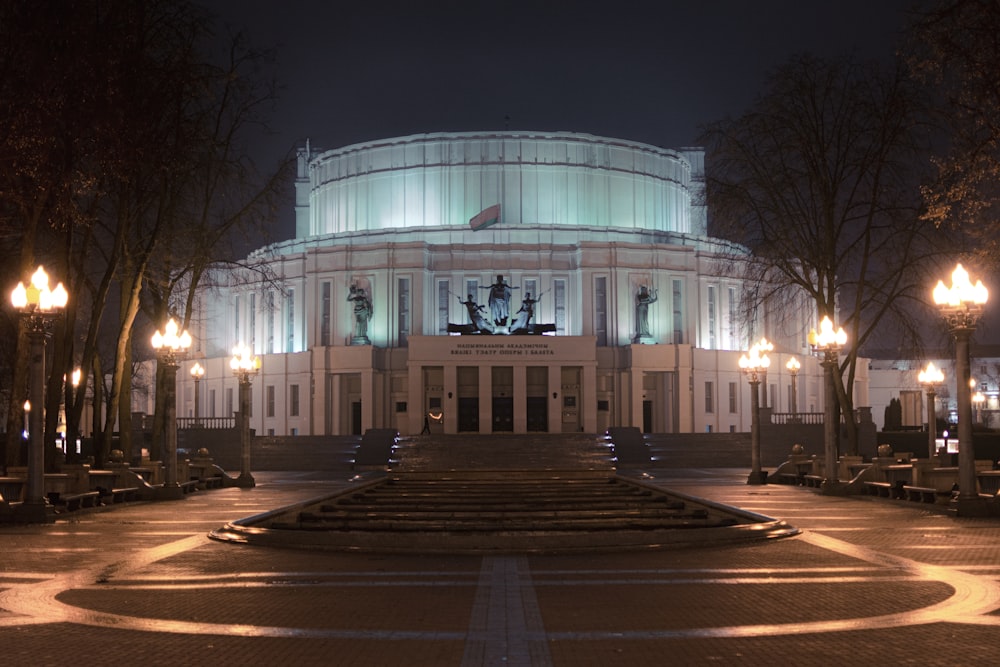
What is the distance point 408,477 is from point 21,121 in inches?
641

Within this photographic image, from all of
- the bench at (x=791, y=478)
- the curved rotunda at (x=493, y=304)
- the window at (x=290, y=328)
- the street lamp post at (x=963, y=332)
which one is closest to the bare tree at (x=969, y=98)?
the street lamp post at (x=963, y=332)

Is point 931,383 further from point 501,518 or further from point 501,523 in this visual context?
point 501,523

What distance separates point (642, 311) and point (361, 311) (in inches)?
698

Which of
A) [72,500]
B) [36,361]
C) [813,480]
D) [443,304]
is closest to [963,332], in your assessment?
[813,480]

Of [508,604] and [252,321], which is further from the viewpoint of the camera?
[252,321]

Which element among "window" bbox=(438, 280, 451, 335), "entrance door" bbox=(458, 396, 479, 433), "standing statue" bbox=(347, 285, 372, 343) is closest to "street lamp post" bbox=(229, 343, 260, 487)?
"entrance door" bbox=(458, 396, 479, 433)

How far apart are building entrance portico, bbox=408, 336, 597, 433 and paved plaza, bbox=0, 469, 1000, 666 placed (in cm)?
5048

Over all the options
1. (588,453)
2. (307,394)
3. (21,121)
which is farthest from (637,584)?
(307,394)

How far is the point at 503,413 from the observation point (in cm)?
7300

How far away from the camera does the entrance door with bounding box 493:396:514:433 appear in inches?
2862

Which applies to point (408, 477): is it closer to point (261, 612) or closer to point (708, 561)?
point (708, 561)

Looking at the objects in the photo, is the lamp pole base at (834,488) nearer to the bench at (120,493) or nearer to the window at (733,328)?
the bench at (120,493)

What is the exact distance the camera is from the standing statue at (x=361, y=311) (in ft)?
253

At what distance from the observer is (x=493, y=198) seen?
8412cm
